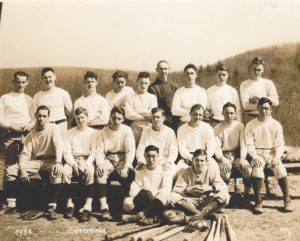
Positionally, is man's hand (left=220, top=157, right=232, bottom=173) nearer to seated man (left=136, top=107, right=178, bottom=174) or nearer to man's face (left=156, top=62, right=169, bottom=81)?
seated man (left=136, top=107, right=178, bottom=174)

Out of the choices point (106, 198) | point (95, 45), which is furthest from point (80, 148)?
point (95, 45)

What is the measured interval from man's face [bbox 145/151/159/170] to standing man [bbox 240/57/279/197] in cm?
123

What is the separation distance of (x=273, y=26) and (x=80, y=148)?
93.1 inches

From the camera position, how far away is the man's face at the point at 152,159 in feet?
10.4

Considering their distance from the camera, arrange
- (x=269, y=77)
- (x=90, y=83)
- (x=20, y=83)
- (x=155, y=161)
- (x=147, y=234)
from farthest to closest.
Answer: (x=269, y=77) < (x=90, y=83) < (x=20, y=83) < (x=155, y=161) < (x=147, y=234)

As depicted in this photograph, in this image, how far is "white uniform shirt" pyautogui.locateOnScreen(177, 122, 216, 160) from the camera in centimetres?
349

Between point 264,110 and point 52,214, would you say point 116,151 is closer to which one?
point 52,214

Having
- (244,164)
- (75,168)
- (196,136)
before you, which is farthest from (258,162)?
(75,168)

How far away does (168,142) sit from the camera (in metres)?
3.46

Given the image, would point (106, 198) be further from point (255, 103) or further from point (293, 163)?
point (293, 163)

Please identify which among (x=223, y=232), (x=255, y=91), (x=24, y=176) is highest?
(x=255, y=91)

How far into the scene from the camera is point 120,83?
3754mm

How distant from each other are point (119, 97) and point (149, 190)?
1096 millimetres

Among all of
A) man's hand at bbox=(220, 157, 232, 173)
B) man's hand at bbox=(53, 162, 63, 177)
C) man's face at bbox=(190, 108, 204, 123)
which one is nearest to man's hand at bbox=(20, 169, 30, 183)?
man's hand at bbox=(53, 162, 63, 177)
